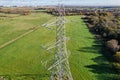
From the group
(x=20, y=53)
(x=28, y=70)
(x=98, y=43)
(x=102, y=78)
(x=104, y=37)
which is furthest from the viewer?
(x=104, y=37)

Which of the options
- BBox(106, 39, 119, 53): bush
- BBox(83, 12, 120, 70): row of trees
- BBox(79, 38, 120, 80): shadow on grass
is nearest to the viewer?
BBox(79, 38, 120, 80): shadow on grass

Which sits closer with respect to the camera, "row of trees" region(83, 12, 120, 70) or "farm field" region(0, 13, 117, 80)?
"farm field" region(0, 13, 117, 80)

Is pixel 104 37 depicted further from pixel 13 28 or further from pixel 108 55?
pixel 13 28

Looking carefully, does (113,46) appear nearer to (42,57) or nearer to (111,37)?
(111,37)

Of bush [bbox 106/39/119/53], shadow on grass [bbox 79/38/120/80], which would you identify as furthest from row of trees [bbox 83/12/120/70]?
shadow on grass [bbox 79/38/120/80]

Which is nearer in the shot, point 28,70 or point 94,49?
point 28,70

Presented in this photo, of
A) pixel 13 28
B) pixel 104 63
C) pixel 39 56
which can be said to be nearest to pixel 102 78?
pixel 104 63

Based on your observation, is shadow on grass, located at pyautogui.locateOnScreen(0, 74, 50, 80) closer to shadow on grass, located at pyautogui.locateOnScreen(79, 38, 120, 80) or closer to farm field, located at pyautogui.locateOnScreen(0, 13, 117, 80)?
farm field, located at pyautogui.locateOnScreen(0, 13, 117, 80)

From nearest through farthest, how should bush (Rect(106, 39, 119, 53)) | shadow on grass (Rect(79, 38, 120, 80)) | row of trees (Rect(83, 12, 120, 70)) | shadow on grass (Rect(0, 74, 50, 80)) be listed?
shadow on grass (Rect(0, 74, 50, 80)), shadow on grass (Rect(79, 38, 120, 80)), row of trees (Rect(83, 12, 120, 70)), bush (Rect(106, 39, 119, 53))
